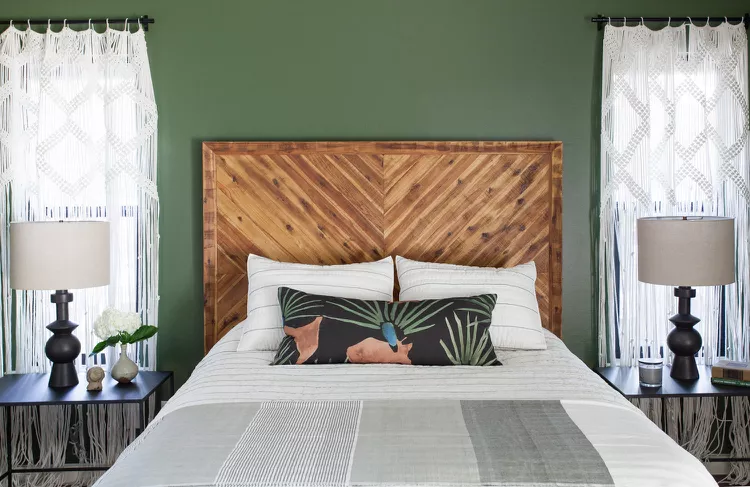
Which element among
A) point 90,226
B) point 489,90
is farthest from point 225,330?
point 489,90

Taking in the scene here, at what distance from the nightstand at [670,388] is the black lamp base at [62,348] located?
235cm

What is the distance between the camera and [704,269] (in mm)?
3031

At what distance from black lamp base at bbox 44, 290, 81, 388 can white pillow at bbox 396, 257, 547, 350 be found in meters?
1.45

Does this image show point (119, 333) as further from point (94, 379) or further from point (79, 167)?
point (79, 167)

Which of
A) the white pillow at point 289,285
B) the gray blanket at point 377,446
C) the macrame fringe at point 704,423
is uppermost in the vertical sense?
the white pillow at point 289,285

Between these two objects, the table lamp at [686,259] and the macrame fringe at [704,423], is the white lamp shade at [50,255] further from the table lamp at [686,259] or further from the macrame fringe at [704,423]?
the macrame fringe at [704,423]

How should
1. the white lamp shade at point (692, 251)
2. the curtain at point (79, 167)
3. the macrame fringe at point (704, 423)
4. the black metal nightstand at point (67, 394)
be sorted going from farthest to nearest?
the macrame fringe at point (704, 423), the curtain at point (79, 167), the white lamp shade at point (692, 251), the black metal nightstand at point (67, 394)

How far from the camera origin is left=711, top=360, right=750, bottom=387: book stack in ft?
9.91

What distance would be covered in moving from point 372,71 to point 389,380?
1.66m

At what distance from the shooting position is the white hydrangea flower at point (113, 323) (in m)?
3.09

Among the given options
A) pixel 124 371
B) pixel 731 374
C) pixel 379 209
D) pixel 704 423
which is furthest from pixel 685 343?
pixel 124 371

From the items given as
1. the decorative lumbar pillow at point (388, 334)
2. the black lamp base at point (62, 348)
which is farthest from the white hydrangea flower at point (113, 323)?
the decorative lumbar pillow at point (388, 334)

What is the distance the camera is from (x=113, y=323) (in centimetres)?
309

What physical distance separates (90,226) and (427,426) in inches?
72.2
